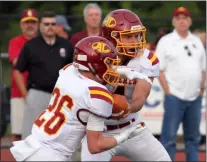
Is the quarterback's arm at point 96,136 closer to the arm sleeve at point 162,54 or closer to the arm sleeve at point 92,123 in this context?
the arm sleeve at point 92,123

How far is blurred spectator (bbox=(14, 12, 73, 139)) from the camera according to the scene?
797 centimetres

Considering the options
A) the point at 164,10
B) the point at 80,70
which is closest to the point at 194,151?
the point at 80,70

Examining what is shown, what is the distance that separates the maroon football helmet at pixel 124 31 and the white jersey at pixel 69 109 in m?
0.82

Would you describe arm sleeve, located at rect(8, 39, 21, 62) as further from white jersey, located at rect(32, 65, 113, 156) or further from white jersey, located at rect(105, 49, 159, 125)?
white jersey, located at rect(32, 65, 113, 156)

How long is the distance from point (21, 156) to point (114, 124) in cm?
110

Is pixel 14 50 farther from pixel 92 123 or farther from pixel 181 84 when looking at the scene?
pixel 92 123

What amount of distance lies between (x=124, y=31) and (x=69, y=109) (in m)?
1.11

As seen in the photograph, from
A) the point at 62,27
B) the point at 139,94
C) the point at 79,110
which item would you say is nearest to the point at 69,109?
the point at 79,110

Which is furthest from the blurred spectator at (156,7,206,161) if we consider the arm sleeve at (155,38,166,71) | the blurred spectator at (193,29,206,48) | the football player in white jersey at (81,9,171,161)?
the football player in white jersey at (81,9,171,161)

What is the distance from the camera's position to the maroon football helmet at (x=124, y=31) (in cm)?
581

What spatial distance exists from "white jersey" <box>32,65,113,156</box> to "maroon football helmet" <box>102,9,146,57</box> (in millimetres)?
815

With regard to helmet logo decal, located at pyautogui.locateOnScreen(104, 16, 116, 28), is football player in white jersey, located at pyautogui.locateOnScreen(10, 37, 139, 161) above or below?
below

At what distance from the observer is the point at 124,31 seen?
5805 millimetres

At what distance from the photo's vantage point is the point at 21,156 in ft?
16.6
